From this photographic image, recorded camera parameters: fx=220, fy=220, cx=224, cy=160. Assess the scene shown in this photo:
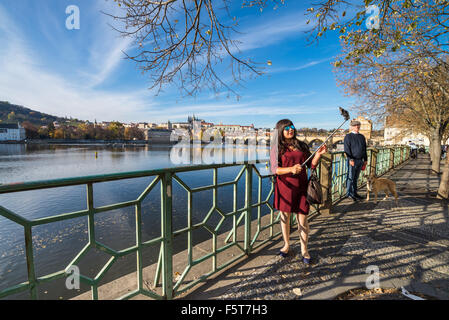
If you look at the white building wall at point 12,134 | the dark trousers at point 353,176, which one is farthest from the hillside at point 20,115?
the dark trousers at point 353,176

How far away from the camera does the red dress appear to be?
2.72 meters

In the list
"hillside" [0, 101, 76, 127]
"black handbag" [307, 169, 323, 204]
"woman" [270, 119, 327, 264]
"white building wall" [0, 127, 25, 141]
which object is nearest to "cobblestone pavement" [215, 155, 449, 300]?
"woman" [270, 119, 327, 264]

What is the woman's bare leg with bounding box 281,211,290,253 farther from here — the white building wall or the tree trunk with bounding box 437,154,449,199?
the white building wall

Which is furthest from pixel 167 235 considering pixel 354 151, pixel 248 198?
pixel 354 151

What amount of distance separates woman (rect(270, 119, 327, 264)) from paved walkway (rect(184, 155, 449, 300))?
0.36 m

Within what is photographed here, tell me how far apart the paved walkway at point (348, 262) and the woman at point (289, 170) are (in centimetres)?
36

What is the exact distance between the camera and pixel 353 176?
5805mm

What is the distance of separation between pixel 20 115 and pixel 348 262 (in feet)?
677

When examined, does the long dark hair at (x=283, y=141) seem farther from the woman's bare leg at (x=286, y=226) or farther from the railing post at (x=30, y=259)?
the railing post at (x=30, y=259)

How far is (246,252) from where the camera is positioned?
125 inches
